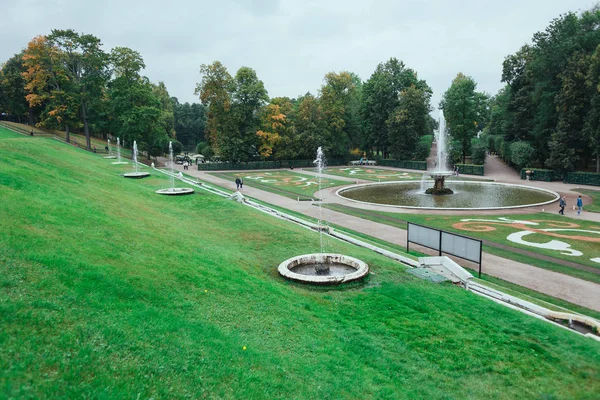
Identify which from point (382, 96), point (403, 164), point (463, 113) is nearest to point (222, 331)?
point (403, 164)

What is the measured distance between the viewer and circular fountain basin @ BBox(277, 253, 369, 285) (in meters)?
11.5

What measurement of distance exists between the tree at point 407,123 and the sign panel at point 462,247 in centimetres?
5122

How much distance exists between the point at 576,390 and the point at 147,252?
9736mm

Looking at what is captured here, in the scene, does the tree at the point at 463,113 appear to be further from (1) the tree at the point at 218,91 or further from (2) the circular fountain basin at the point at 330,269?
(2) the circular fountain basin at the point at 330,269

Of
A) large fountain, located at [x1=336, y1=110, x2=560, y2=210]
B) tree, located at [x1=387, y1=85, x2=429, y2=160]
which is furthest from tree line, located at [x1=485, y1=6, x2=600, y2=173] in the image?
tree, located at [x1=387, y1=85, x2=429, y2=160]

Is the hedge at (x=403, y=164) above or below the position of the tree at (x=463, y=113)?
below

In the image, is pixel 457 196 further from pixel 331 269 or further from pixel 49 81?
pixel 49 81

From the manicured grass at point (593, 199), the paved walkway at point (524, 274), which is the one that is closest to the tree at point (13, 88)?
the paved walkway at point (524, 274)

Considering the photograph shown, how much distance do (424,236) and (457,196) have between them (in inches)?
744

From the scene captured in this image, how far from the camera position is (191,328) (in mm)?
7152

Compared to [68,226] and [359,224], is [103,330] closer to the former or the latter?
[68,226]

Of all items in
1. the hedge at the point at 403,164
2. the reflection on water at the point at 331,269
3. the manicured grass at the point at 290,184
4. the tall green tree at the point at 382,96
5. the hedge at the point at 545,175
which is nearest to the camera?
the reflection on water at the point at 331,269

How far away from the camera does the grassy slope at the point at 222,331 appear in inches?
221

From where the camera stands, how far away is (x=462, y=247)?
52.6 ft
